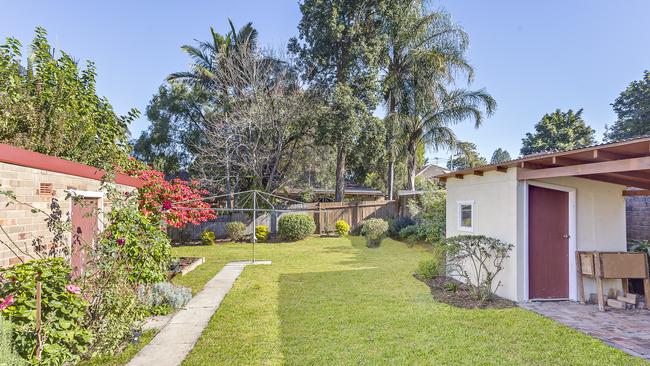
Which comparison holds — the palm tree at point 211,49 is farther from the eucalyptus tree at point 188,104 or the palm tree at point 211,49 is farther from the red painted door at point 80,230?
the red painted door at point 80,230

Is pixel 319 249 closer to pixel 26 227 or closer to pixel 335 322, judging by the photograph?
pixel 335 322

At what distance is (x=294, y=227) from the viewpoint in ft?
57.9

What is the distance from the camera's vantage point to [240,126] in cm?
1867

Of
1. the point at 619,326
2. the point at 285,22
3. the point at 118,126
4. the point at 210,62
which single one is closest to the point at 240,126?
the point at 210,62

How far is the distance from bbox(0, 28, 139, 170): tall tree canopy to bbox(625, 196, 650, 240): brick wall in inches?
440

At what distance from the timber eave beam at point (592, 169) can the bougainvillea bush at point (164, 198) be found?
6.75m

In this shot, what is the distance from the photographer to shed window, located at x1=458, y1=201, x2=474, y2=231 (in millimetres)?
8852

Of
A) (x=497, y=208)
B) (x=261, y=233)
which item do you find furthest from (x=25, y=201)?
(x=261, y=233)

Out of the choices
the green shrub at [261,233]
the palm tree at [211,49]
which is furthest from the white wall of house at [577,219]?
the palm tree at [211,49]

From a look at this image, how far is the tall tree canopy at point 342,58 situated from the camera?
19.1 m

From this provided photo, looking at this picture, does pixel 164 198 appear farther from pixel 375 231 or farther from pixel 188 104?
pixel 188 104

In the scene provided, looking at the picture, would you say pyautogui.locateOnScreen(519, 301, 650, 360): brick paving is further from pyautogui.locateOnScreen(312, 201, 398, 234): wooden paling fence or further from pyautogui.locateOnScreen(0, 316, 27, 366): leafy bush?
pyautogui.locateOnScreen(312, 201, 398, 234): wooden paling fence

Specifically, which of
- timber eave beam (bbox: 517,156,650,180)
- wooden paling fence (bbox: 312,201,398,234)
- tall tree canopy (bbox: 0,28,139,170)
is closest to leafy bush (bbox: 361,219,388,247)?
wooden paling fence (bbox: 312,201,398,234)

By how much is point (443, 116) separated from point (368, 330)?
56.3 ft
